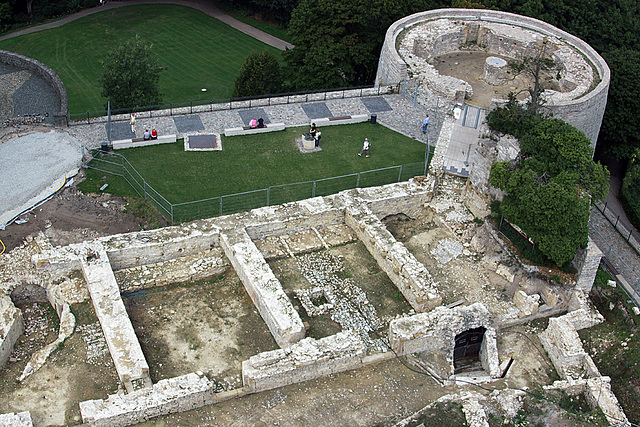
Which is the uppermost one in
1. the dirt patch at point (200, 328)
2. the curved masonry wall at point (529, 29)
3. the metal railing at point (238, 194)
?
the curved masonry wall at point (529, 29)

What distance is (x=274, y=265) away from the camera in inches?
1180

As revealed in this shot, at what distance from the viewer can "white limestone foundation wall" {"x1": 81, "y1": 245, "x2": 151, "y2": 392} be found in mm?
23562

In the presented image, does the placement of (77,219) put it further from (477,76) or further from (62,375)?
(477,76)

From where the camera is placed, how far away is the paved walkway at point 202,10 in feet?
201

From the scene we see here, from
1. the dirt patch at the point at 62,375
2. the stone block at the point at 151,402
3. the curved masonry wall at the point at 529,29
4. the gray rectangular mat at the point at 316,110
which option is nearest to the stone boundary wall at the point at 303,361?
the stone block at the point at 151,402

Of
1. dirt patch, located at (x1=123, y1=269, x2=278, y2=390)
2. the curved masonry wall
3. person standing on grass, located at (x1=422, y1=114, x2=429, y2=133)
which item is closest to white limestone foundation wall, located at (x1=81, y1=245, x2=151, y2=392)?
dirt patch, located at (x1=123, y1=269, x2=278, y2=390)

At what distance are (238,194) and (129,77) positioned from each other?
13.1m

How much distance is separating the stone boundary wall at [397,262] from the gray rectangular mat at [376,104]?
1142cm

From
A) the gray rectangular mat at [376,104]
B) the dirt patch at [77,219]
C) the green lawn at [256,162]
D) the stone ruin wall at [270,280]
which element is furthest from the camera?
the gray rectangular mat at [376,104]

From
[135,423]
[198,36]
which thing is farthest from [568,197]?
[198,36]

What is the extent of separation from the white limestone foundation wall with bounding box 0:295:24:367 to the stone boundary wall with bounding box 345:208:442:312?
46.1ft

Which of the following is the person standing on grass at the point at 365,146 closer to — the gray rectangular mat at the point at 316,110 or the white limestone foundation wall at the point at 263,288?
the gray rectangular mat at the point at 316,110

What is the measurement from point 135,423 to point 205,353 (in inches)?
155

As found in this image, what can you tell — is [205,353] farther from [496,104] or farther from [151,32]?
[151,32]
